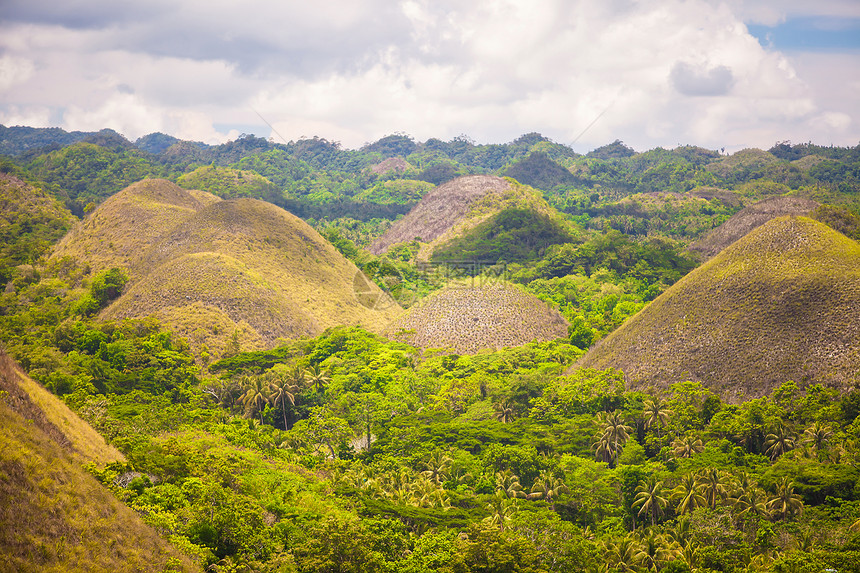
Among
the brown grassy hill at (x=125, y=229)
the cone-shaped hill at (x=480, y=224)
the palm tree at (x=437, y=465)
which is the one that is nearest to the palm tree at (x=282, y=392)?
the palm tree at (x=437, y=465)

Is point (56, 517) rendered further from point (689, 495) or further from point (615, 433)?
point (615, 433)

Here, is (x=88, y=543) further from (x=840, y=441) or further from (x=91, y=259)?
(x=91, y=259)

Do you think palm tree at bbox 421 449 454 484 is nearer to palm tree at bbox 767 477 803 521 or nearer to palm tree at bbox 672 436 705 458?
palm tree at bbox 672 436 705 458

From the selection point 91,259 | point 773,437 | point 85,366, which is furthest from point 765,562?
point 91,259

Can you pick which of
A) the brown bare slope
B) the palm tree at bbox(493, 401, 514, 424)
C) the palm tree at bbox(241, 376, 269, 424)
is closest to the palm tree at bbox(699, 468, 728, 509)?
the palm tree at bbox(493, 401, 514, 424)

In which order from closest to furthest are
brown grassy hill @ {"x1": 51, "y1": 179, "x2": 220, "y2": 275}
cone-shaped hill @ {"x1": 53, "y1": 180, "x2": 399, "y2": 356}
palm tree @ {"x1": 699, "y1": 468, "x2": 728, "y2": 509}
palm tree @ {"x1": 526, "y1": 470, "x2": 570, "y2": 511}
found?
1. palm tree @ {"x1": 699, "y1": 468, "x2": 728, "y2": 509}
2. palm tree @ {"x1": 526, "y1": 470, "x2": 570, "y2": 511}
3. cone-shaped hill @ {"x1": 53, "y1": 180, "x2": 399, "y2": 356}
4. brown grassy hill @ {"x1": 51, "y1": 179, "x2": 220, "y2": 275}

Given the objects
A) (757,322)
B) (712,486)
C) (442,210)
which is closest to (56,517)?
(712,486)
